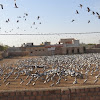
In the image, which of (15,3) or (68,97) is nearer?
(68,97)

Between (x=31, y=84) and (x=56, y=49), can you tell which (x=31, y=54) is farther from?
(x=31, y=84)

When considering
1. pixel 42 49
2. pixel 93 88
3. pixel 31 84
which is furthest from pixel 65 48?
pixel 93 88

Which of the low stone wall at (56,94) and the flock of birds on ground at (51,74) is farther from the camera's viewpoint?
the flock of birds on ground at (51,74)

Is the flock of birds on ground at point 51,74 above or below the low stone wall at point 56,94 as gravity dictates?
below

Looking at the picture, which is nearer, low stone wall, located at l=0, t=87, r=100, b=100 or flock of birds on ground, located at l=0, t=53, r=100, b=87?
low stone wall, located at l=0, t=87, r=100, b=100

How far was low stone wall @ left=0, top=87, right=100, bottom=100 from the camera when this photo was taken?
5.52m

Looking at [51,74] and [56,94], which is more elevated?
[56,94]

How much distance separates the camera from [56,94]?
562 centimetres

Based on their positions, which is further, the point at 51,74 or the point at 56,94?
the point at 51,74

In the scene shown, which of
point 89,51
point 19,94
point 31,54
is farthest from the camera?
point 89,51

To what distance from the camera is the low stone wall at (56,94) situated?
5.52 meters

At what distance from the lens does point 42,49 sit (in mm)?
44750

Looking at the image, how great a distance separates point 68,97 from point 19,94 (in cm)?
135

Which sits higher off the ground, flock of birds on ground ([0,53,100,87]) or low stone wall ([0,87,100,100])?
→ low stone wall ([0,87,100,100])
